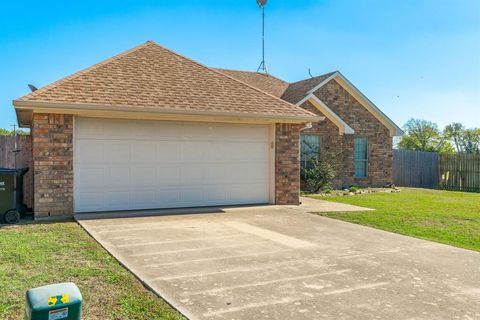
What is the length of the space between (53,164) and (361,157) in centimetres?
1395

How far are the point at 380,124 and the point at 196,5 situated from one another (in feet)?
35.4

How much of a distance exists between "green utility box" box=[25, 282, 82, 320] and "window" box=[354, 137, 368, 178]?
57.8ft

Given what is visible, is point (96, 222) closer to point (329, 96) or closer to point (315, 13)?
point (315, 13)

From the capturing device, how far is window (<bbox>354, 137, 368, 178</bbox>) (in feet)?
62.2

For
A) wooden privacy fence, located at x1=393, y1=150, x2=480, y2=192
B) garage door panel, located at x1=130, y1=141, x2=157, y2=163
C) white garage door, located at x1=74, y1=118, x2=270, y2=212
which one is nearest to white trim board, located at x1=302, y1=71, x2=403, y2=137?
wooden privacy fence, located at x1=393, y1=150, x2=480, y2=192

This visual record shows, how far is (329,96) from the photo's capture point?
18781mm

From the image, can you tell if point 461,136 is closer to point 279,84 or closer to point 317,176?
point 279,84

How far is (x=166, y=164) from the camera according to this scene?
10.6m

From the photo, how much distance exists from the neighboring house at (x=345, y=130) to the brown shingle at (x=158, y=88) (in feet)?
19.5

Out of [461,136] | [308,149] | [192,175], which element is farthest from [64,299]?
[461,136]

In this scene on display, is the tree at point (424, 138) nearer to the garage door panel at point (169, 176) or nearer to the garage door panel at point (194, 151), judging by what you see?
the garage door panel at point (194, 151)

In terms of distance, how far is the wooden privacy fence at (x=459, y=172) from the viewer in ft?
67.6

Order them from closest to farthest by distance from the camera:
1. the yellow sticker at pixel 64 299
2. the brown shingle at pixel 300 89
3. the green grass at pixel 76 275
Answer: the yellow sticker at pixel 64 299, the green grass at pixel 76 275, the brown shingle at pixel 300 89

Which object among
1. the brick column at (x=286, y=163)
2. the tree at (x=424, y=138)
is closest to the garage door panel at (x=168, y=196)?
the brick column at (x=286, y=163)
